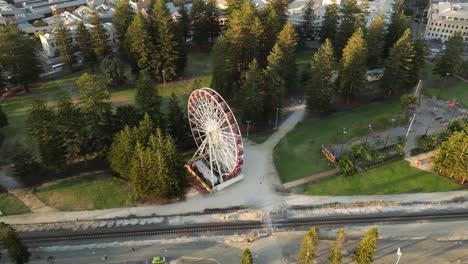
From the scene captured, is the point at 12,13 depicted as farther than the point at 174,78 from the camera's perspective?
Yes

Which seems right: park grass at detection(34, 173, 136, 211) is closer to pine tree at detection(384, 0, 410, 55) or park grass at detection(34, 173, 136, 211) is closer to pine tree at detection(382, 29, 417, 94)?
pine tree at detection(382, 29, 417, 94)

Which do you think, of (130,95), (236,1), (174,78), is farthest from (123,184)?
(236,1)

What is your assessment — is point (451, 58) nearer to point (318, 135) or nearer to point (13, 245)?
point (318, 135)

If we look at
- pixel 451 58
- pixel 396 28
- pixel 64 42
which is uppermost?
pixel 396 28

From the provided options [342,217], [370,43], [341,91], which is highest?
[370,43]

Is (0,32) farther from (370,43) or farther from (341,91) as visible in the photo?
(370,43)

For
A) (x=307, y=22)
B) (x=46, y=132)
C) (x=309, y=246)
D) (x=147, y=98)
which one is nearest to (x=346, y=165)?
(x=309, y=246)

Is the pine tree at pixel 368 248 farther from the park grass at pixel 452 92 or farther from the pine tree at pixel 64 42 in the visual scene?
the pine tree at pixel 64 42
